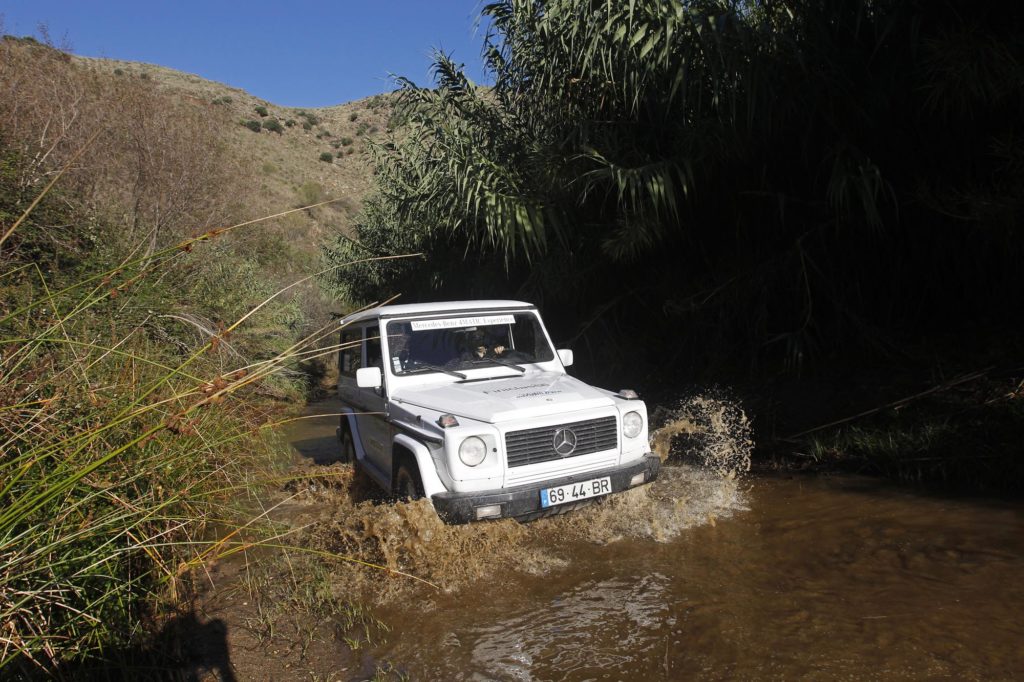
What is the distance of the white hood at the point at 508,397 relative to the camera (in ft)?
14.3

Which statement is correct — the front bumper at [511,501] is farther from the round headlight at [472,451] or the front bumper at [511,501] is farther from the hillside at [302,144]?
the hillside at [302,144]

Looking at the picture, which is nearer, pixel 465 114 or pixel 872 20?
pixel 872 20

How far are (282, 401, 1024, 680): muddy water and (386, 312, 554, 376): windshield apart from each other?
1287 mm

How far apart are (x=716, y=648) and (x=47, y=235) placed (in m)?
8.56

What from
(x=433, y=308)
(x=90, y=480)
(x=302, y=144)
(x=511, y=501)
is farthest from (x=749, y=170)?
(x=302, y=144)

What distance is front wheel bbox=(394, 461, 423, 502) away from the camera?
14.2 ft

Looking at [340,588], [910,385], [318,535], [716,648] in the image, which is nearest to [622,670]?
[716,648]

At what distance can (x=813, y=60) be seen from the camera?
637cm

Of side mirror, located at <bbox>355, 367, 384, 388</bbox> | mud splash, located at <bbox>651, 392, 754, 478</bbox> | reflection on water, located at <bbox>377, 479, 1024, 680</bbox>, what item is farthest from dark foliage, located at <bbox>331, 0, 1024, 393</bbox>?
side mirror, located at <bbox>355, 367, 384, 388</bbox>

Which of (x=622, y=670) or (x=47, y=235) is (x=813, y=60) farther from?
(x=47, y=235)

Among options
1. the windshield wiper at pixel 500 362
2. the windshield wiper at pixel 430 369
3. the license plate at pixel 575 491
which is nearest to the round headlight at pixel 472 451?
the license plate at pixel 575 491

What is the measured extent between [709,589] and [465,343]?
109 inches

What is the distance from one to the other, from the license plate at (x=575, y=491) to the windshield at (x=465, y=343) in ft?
4.70

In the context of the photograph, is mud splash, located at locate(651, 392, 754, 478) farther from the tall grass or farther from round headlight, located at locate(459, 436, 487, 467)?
the tall grass
